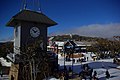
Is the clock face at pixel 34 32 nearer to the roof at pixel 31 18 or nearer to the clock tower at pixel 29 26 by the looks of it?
the clock tower at pixel 29 26

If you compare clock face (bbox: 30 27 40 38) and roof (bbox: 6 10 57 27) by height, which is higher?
roof (bbox: 6 10 57 27)

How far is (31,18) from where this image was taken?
2122 centimetres

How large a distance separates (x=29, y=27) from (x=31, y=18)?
1.01 metres

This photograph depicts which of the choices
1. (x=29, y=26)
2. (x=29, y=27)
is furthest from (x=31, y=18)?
(x=29, y=27)

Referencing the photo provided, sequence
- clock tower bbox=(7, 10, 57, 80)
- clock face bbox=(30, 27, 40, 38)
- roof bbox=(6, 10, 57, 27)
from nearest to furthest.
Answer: roof bbox=(6, 10, 57, 27)
clock tower bbox=(7, 10, 57, 80)
clock face bbox=(30, 27, 40, 38)

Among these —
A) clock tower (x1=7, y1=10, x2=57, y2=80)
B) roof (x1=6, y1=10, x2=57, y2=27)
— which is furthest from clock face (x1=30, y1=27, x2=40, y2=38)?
roof (x1=6, y1=10, x2=57, y2=27)

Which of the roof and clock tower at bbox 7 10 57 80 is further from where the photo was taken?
clock tower at bbox 7 10 57 80

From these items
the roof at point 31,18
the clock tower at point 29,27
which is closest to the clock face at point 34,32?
the clock tower at point 29,27

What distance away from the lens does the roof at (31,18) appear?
806 inches

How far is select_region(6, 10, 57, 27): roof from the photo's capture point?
20472 millimetres

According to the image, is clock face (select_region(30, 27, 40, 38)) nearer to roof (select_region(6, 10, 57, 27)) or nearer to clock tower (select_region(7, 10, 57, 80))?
clock tower (select_region(7, 10, 57, 80))

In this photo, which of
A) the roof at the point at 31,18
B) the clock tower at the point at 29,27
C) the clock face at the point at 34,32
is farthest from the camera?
the clock face at the point at 34,32

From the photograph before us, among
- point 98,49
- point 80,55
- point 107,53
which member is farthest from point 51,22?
point 107,53

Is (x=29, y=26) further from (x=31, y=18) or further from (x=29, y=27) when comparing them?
(x=31, y=18)
